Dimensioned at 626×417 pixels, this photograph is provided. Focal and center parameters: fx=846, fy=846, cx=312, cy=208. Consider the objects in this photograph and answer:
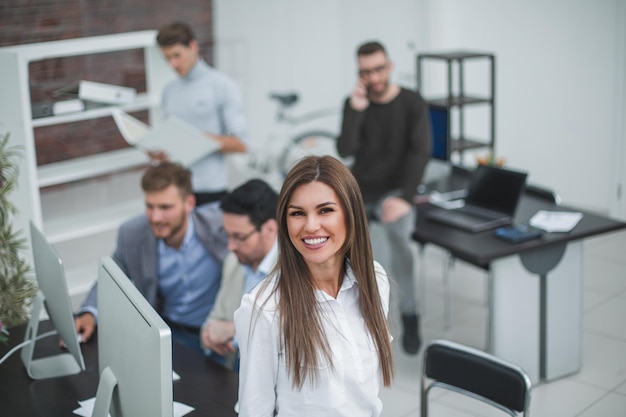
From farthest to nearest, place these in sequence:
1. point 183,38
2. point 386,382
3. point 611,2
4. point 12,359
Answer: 1. point 611,2
2. point 183,38
3. point 12,359
4. point 386,382

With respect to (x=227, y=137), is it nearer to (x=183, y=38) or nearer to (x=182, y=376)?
(x=183, y=38)

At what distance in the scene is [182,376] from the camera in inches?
110

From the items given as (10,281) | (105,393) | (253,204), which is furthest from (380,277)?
(10,281)

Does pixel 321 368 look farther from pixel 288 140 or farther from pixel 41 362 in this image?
pixel 288 140

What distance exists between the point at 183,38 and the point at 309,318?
9.97 feet

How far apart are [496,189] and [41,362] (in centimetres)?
243

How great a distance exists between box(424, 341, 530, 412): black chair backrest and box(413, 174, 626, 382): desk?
1.16 m

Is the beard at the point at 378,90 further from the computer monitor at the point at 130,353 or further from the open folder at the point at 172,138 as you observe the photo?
the computer monitor at the point at 130,353

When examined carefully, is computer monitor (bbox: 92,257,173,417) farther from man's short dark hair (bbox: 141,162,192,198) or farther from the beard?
the beard

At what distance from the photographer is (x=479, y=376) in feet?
9.05

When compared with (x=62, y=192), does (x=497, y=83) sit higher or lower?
higher

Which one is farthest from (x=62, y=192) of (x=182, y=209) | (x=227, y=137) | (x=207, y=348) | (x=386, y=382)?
(x=386, y=382)

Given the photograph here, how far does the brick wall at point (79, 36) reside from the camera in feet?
21.7

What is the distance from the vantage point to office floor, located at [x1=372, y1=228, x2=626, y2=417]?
397 centimetres
